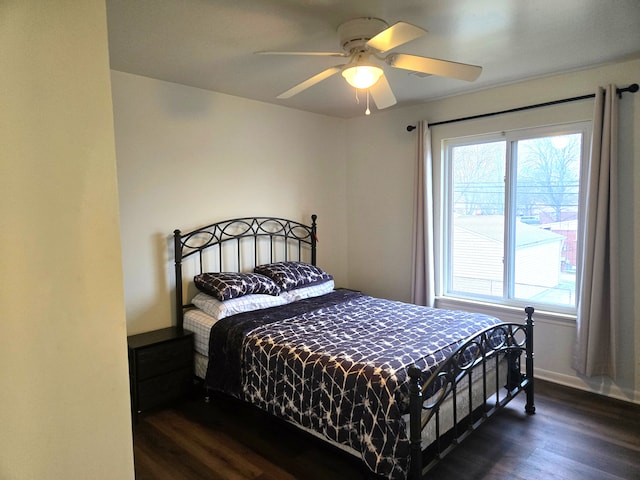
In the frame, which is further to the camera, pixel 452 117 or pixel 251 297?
pixel 452 117

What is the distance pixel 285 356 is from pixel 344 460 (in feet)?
2.39

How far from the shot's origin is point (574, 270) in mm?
3615

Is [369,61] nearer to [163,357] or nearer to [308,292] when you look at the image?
[308,292]

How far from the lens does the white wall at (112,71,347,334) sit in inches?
134

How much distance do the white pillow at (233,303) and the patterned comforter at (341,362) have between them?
0.11 meters

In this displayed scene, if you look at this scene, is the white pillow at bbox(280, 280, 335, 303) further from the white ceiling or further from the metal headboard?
the white ceiling

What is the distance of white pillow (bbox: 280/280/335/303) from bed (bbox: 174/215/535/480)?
12 mm

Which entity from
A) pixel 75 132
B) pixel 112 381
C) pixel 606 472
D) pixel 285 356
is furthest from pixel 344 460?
pixel 75 132

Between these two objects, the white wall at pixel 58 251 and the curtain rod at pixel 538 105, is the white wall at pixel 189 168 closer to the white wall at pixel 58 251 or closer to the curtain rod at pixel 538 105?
the curtain rod at pixel 538 105

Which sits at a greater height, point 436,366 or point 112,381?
point 112,381

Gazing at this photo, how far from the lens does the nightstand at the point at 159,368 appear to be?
3.11 metres

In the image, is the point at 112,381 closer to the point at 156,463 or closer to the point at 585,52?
the point at 156,463

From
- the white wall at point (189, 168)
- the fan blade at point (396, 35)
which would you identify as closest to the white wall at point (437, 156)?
the white wall at point (189, 168)

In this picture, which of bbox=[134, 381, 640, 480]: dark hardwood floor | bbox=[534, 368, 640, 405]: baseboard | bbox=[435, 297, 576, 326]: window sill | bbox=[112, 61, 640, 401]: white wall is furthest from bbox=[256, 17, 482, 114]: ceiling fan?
bbox=[534, 368, 640, 405]: baseboard
